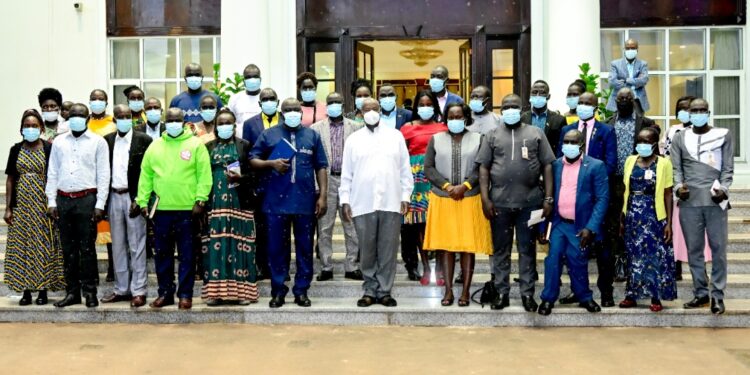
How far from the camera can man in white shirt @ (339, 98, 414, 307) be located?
9.47 metres

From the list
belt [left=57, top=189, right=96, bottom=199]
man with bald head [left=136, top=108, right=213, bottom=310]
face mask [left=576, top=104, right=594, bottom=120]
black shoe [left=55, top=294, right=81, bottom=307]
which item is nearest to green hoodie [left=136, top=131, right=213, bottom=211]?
man with bald head [left=136, top=108, right=213, bottom=310]

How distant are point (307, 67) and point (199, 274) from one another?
17.4ft

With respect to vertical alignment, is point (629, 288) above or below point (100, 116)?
below

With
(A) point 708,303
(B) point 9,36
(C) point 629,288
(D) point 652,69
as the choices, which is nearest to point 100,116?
(B) point 9,36

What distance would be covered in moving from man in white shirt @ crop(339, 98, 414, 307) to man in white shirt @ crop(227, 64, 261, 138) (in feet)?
5.22

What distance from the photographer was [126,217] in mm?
9750

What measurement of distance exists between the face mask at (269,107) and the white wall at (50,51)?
5893 mm

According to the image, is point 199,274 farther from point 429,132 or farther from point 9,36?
point 9,36

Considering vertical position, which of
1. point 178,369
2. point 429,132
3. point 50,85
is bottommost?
point 178,369

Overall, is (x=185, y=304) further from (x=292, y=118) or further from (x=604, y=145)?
(x=604, y=145)

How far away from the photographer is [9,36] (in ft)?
48.8

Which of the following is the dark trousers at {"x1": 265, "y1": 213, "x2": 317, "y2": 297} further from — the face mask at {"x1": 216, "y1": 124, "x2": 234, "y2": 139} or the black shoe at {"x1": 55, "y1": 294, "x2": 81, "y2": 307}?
the black shoe at {"x1": 55, "y1": 294, "x2": 81, "y2": 307}

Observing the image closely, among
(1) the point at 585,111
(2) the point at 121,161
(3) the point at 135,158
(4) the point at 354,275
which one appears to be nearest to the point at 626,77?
(1) the point at 585,111

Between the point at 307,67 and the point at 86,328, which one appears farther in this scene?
the point at 307,67
